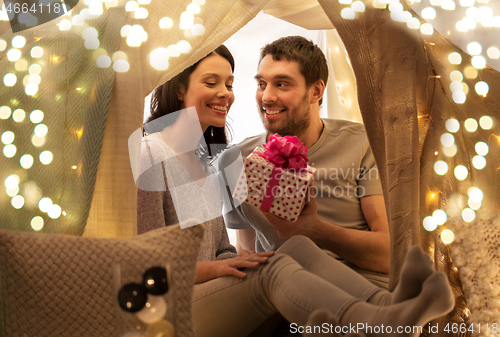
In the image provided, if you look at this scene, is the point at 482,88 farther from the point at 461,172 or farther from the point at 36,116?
the point at 36,116

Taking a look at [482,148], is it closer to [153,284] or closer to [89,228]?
[153,284]

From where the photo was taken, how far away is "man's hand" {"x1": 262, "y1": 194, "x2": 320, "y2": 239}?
115 cm

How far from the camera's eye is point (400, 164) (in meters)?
1.05

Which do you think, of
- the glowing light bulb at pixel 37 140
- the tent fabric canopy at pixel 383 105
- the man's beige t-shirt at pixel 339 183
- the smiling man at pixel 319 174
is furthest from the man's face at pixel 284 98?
the glowing light bulb at pixel 37 140

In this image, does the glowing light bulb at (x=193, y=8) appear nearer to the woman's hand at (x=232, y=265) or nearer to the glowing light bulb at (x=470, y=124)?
the woman's hand at (x=232, y=265)

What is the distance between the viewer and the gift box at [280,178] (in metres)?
1.07

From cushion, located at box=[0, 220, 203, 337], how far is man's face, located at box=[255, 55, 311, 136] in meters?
0.84

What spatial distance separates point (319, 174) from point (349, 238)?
0.88 feet

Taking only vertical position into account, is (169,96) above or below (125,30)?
below

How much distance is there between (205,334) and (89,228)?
1.32 feet

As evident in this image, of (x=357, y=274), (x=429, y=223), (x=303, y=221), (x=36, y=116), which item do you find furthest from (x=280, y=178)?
(x=36, y=116)

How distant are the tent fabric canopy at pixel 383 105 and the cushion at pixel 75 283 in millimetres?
173

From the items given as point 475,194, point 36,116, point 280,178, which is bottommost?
point 475,194

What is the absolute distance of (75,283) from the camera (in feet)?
2.43
